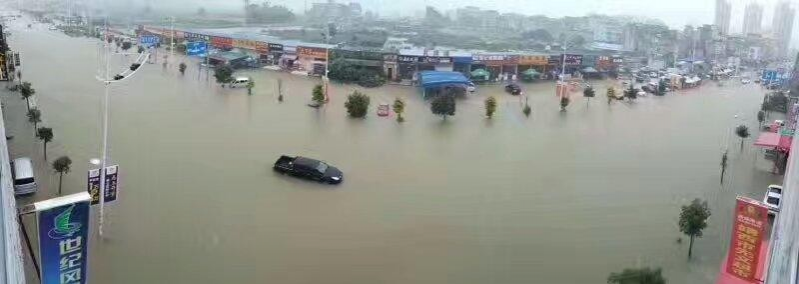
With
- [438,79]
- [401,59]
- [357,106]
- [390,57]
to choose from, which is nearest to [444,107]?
[357,106]

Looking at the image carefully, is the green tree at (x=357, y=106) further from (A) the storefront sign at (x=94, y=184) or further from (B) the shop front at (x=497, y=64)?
(B) the shop front at (x=497, y=64)

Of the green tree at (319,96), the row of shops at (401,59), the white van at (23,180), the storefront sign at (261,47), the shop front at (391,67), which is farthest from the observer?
the storefront sign at (261,47)

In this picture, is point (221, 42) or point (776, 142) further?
point (221, 42)

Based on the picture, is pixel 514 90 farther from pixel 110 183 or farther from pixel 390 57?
pixel 110 183

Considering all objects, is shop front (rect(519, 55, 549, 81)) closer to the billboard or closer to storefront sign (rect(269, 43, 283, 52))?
storefront sign (rect(269, 43, 283, 52))

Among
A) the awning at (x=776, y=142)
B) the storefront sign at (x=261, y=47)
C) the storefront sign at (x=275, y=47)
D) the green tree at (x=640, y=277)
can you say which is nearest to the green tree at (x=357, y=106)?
the awning at (x=776, y=142)

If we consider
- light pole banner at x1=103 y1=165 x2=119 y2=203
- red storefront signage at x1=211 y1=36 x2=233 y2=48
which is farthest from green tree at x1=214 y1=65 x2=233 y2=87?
light pole banner at x1=103 y1=165 x2=119 y2=203
